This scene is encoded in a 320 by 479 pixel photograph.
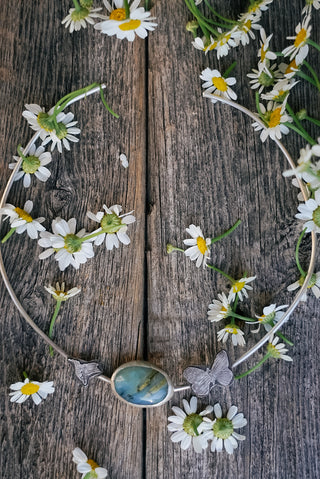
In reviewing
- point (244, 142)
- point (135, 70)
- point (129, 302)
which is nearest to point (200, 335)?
point (129, 302)

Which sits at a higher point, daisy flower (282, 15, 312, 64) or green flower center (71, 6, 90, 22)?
green flower center (71, 6, 90, 22)

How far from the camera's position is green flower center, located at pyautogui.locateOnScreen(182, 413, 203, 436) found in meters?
0.76

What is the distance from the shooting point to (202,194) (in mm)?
804

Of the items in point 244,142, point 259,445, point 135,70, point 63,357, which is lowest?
point 259,445

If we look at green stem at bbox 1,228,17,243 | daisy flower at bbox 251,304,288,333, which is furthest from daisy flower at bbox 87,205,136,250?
daisy flower at bbox 251,304,288,333

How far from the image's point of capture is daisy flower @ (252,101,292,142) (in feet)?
2.50

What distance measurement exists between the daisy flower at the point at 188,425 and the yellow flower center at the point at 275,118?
1.22 feet

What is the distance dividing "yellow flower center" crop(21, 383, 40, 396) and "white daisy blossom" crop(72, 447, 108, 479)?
94mm

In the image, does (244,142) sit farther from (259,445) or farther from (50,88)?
(259,445)

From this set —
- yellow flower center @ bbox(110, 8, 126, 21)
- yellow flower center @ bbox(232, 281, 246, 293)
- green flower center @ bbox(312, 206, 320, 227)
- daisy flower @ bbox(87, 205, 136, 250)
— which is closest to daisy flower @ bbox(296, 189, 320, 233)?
green flower center @ bbox(312, 206, 320, 227)

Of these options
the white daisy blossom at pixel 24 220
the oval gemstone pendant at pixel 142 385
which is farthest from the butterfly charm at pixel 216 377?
the white daisy blossom at pixel 24 220

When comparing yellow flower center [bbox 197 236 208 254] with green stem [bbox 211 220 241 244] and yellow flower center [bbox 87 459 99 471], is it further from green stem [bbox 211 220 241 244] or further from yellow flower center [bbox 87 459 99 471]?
yellow flower center [bbox 87 459 99 471]

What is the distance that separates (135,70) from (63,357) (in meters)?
0.41

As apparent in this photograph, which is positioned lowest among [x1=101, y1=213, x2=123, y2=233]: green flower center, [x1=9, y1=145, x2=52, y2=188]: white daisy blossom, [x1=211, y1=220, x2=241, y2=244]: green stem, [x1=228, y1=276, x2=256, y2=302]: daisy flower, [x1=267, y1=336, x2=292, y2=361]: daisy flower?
[x1=267, y1=336, x2=292, y2=361]: daisy flower
